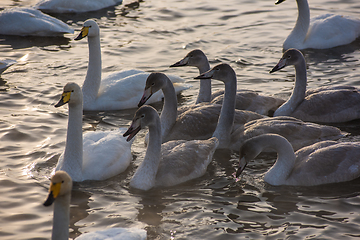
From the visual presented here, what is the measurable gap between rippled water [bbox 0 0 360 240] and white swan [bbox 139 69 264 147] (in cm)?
56

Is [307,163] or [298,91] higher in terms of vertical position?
[298,91]

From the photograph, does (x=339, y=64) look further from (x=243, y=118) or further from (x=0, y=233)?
(x=0, y=233)

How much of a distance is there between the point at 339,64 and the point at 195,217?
7191mm

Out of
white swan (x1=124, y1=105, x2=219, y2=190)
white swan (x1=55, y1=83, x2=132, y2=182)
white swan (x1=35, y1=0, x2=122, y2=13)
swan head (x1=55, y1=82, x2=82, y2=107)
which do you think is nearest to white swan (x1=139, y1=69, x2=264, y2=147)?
white swan (x1=124, y1=105, x2=219, y2=190)

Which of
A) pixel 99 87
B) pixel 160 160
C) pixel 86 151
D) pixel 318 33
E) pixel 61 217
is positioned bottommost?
pixel 160 160

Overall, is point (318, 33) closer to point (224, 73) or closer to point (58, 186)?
point (224, 73)

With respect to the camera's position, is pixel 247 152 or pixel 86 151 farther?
pixel 86 151

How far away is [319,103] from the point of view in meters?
9.13

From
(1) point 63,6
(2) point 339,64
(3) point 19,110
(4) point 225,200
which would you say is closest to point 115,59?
(3) point 19,110

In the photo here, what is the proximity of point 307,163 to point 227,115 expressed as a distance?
5.77 ft

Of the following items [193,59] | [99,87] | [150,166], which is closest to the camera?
[150,166]

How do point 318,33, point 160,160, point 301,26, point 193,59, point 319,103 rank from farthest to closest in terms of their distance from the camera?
point 318,33 → point 301,26 → point 193,59 → point 319,103 → point 160,160

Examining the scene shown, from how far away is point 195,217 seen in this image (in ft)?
20.3

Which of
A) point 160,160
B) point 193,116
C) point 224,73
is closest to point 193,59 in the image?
point 224,73
